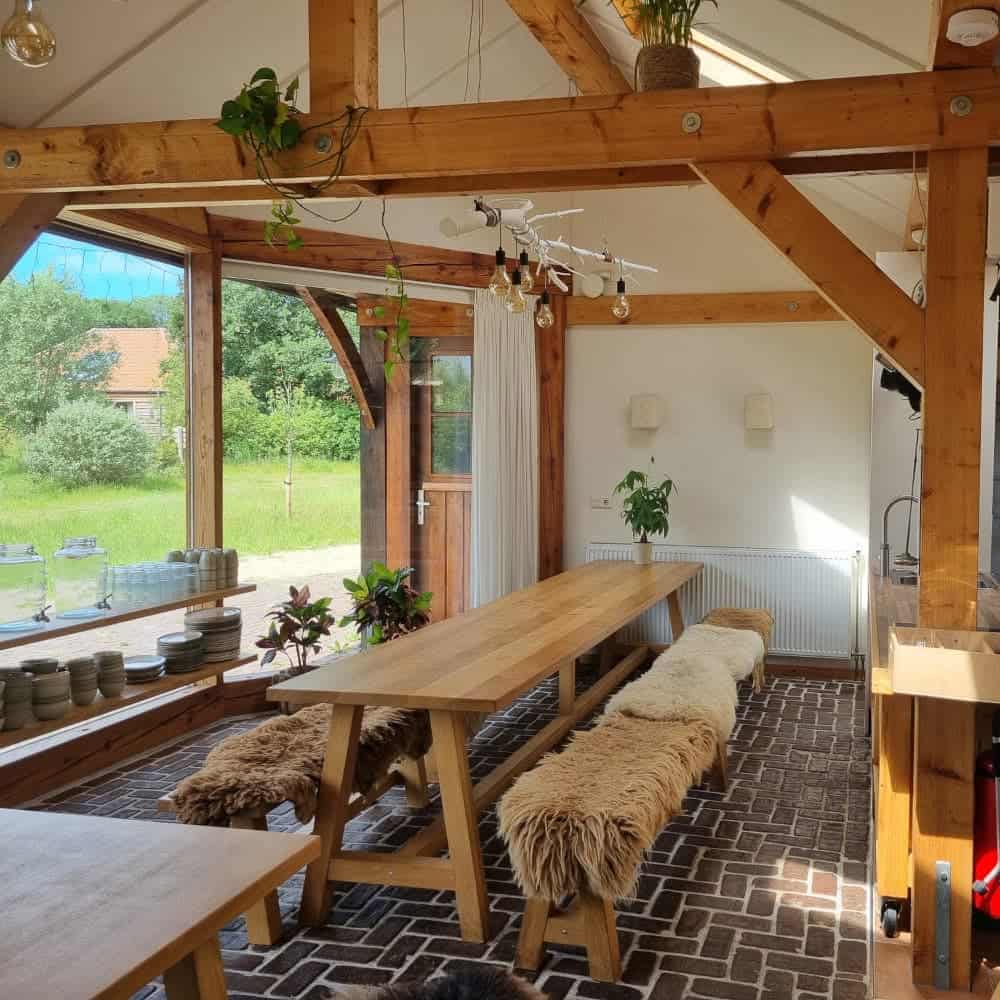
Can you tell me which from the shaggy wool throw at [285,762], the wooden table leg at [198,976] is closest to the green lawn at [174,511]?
the shaggy wool throw at [285,762]

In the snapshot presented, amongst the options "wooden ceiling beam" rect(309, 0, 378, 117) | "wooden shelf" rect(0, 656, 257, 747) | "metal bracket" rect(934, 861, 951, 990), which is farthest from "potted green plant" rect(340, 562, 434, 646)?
"metal bracket" rect(934, 861, 951, 990)

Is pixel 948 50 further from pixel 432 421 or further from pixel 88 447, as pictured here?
pixel 432 421

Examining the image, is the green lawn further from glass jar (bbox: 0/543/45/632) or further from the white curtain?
the white curtain

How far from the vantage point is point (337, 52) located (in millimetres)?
3809

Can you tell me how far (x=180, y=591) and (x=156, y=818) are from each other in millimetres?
1097

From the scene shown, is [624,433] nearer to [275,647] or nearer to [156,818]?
[275,647]

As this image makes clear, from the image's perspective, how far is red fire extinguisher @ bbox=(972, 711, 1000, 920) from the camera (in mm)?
3018

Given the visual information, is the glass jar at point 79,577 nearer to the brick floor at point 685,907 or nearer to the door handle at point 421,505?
the brick floor at point 685,907

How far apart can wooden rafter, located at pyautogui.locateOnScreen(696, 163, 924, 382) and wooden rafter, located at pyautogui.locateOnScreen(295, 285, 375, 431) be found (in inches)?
128

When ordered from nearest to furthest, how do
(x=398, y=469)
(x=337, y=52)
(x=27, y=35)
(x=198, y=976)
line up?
(x=198, y=976)
(x=27, y=35)
(x=337, y=52)
(x=398, y=469)

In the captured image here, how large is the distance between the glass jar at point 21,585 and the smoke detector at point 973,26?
142 inches

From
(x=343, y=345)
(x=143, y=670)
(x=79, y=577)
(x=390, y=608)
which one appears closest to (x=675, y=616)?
(x=390, y=608)

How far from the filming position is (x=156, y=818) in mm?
4340

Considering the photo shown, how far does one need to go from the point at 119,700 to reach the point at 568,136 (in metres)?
2.80
